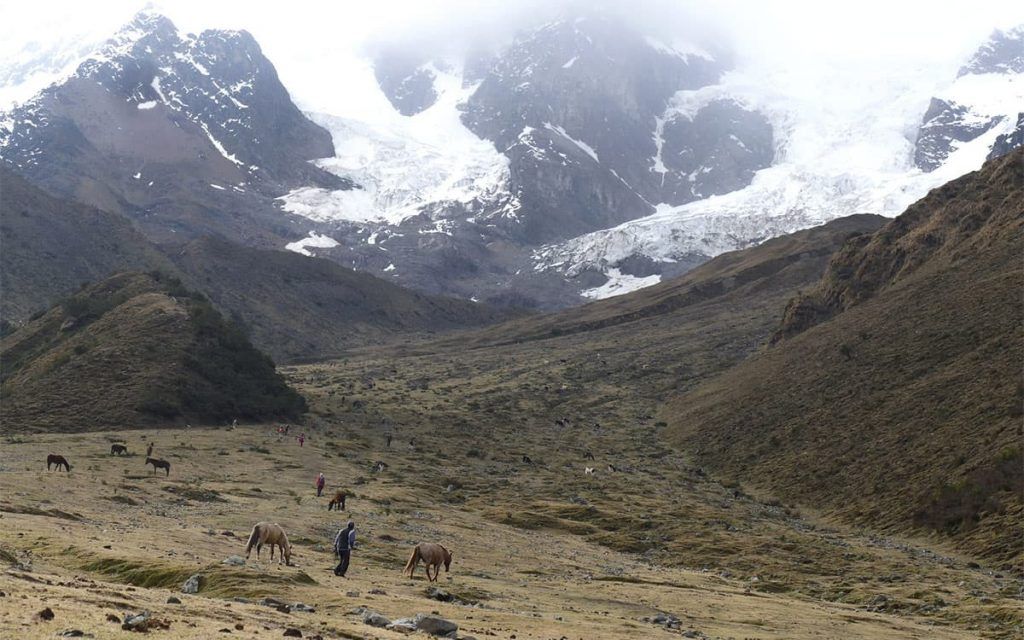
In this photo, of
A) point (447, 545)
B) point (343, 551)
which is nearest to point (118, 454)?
point (447, 545)

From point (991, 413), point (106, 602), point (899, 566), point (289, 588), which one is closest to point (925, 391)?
point (991, 413)

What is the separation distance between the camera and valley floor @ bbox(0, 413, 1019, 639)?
2458 cm

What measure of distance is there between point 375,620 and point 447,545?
2097 centimetres

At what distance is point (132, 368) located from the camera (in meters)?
92.4

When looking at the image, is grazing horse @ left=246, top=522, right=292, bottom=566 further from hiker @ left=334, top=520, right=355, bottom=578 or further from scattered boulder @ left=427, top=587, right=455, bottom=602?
scattered boulder @ left=427, top=587, right=455, bottom=602

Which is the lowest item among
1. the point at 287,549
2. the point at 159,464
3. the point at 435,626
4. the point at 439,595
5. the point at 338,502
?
the point at 435,626

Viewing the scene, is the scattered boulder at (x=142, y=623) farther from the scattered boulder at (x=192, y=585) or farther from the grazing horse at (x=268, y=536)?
the grazing horse at (x=268, y=536)

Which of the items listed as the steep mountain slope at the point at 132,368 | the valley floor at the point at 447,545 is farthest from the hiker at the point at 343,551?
the steep mountain slope at the point at 132,368

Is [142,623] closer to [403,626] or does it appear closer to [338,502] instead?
[403,626]

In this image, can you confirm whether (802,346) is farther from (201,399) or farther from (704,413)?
(201,399)

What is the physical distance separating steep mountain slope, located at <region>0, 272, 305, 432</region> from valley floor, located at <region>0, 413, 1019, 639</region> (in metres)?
7.50

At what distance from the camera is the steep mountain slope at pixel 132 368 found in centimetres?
8500

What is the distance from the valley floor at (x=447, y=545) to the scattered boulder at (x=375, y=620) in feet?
0.86

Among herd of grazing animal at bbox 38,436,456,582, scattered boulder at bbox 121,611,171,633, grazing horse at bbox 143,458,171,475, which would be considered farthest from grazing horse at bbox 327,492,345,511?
scattered boulder at bbox 121,611,171,633
